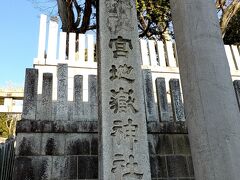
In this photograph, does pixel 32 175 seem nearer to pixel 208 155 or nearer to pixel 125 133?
pixel 125 133

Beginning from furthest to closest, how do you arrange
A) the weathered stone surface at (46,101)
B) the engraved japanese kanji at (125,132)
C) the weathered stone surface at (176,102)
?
1. the weathered stone surface at (176,102)
2. the weathered stone surface at (46,101)
3. the engraved japanese kanji at (125,132)

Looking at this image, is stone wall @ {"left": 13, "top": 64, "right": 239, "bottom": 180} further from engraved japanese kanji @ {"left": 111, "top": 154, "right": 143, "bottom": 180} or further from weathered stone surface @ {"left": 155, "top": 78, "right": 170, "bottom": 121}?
engraved japanese kanji @ {"left": 111, "top": 154, "right": 143, "bottom": 180}

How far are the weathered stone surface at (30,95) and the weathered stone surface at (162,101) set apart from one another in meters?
2.12

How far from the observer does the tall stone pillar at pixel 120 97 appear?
355 cm

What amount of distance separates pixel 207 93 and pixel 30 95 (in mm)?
3056

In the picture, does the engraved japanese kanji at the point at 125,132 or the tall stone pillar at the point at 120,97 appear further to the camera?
the engraved japanese kanji at the point at 125,132

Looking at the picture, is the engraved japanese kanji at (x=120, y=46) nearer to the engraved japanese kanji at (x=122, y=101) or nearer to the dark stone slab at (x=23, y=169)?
the engraved japanese kanji at (x=122, y=101)

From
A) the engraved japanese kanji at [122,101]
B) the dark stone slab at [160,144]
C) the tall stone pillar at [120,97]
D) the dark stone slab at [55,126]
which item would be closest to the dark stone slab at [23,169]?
the dark stone slab at [55,126]

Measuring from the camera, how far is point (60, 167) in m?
4.29

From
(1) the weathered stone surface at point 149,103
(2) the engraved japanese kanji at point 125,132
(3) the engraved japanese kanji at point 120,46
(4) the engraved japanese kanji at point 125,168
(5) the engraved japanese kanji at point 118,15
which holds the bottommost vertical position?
(4) the engraved japanese kanji at point 125,168

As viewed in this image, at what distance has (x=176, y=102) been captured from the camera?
17.3 feet

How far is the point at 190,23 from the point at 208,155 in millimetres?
1311

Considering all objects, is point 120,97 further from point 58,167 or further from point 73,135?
point 58,167

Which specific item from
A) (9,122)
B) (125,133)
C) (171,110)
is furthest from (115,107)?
(9,122)
